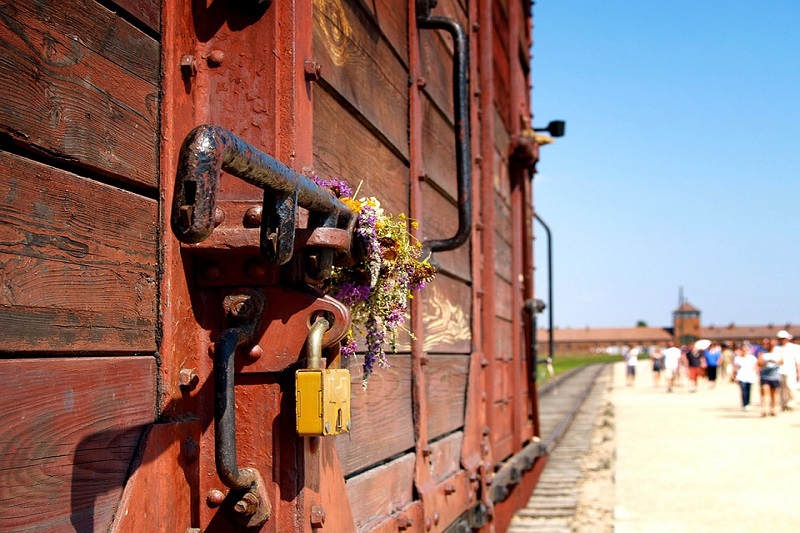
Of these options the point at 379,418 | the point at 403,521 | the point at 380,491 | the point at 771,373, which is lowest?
the point at 771,373

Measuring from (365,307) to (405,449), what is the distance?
1.14m

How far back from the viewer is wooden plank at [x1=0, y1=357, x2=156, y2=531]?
4.91ft

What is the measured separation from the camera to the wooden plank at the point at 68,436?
1.50 m

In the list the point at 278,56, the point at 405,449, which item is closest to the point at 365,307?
the point at 278,56

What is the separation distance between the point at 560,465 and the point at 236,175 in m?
11.0

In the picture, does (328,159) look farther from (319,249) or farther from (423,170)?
(423,170)

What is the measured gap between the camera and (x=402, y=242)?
111 inches

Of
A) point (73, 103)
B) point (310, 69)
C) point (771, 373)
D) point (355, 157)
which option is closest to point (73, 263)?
point (73, 103)

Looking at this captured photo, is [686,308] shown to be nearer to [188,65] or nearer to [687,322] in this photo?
[687,322]

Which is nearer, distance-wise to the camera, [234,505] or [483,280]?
[234,505]

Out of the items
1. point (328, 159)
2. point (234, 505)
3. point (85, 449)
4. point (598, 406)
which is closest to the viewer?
point (85, 449)

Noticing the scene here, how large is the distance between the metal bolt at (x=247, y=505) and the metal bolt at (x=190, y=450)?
0.47 ft

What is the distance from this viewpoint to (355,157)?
3092 millimetres

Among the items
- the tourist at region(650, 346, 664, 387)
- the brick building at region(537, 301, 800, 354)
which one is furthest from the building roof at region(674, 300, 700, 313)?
the tourist at region(650, 346, 664, 387)
